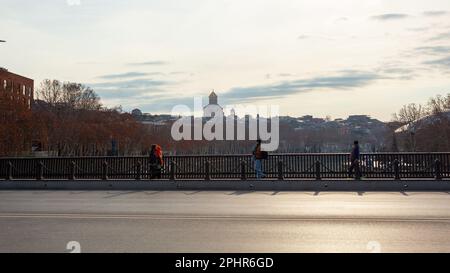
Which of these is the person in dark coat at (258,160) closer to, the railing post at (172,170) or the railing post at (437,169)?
the railing post at (172,170)

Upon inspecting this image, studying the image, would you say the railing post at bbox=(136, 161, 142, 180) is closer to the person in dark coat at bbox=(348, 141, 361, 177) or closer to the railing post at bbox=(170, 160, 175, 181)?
the railing post at bbox=(170, 160, 175, 181)

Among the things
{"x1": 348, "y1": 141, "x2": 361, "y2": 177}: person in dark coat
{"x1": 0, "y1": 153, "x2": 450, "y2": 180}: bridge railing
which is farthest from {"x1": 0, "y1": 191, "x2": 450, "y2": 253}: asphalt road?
{"x1": 0, "y1": 153, "x2": 450, "y2": 180}: bridge railing

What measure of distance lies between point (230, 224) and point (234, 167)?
1398 cm

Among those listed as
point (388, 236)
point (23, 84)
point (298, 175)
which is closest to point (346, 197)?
point (298, 175)

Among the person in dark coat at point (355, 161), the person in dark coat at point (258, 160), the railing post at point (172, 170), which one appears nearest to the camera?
the person in dark coat at point (355, 161)

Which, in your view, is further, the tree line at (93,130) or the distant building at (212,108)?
the distant building at (212,108)

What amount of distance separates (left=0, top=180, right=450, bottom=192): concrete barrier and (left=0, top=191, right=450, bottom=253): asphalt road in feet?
11.0

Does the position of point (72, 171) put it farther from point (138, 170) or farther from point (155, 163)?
point (155, 163)

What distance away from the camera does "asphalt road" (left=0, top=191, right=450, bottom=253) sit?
9820 millimetres

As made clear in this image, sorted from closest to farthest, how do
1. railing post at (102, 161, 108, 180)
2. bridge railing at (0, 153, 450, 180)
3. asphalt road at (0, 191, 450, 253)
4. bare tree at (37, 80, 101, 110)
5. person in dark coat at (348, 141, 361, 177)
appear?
asphalt road at (0, 191, 450, 253), person in dark coat at (348, 141, 361, 177), bridge railing at (0, 153, 450, 180), railing post at (102, 161, 108, 180), bare tree at (37, 80, 101, 110)

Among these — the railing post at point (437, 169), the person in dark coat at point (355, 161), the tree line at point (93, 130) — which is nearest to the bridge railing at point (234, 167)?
the railing post at point (437, 169)

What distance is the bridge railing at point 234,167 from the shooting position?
80.8ft

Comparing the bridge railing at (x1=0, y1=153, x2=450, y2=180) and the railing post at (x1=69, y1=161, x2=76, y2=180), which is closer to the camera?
A: the bridge railing at (x1=0, y1=153, x2=450, y2=180)

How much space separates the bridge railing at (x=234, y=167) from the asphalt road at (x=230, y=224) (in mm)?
5198
